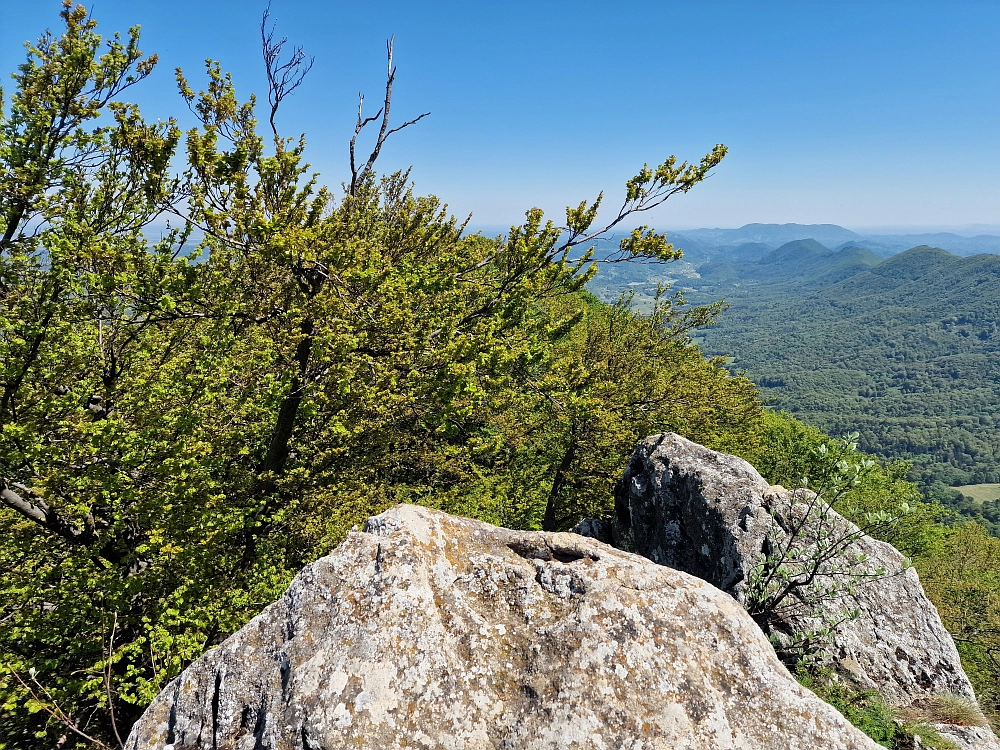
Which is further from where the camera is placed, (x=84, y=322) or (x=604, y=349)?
(x=604, y=349)

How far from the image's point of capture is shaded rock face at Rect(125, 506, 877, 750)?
481 centimetres

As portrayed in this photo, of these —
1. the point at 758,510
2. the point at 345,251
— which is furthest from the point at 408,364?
the point at 758,510

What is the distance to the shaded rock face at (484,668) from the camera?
4.81 metres

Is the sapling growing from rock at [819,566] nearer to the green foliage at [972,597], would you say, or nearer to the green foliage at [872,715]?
the green foliage at [872,715]

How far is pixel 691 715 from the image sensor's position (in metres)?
4.95

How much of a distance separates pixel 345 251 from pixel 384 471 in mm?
6462

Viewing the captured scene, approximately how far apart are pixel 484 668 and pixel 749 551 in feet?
30.0

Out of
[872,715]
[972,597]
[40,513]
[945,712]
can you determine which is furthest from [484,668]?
[972,597]

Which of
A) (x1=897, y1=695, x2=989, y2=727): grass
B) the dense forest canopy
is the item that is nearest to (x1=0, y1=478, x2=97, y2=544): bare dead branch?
the dense forest canopy

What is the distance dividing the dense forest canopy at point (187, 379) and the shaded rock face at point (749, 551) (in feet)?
13.6

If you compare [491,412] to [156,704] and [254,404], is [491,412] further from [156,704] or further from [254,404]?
[156,704]

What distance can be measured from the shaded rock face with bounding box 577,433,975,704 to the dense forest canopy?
4.14 m

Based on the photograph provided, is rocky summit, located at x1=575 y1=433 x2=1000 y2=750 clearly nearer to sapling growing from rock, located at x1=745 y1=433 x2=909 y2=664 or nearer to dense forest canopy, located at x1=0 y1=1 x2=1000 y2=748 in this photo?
sapling growing from rock, located at x1=745 y1=433 x2=909 y2=664

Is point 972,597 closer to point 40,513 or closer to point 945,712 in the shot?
point 945,712
